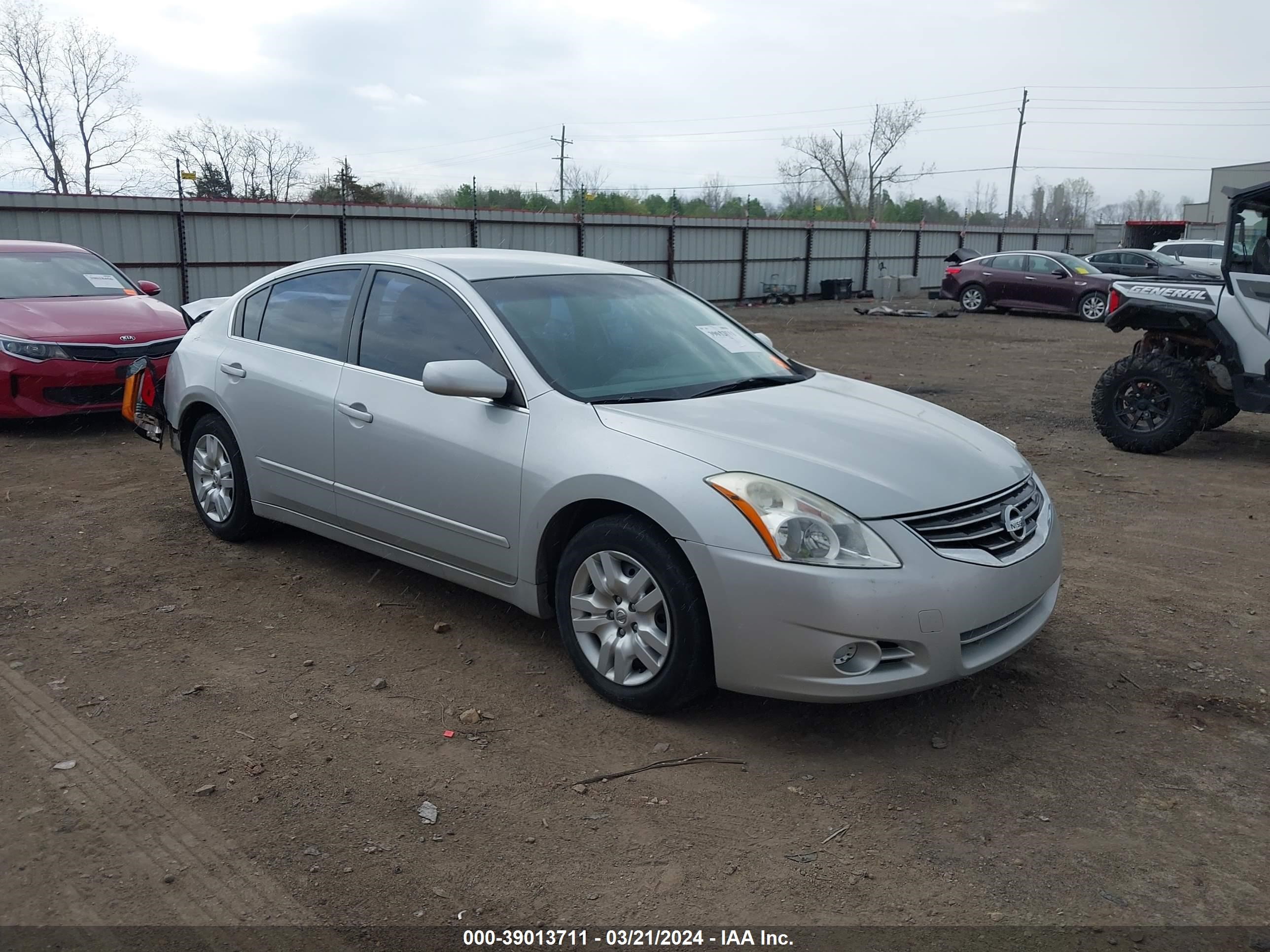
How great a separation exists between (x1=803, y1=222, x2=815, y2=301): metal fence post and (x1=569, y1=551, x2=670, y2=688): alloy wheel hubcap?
25.8 metres

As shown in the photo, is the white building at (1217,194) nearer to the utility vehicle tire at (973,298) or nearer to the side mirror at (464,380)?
the utility vehicle tire at (973,298)

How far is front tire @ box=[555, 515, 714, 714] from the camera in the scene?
345cm

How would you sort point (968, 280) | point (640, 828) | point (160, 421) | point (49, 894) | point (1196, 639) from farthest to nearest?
point (968, 280), point (160, 421), point (1196, 639), point (640, 828), point (49, 894)

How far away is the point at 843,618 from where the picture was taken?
324 centimetres

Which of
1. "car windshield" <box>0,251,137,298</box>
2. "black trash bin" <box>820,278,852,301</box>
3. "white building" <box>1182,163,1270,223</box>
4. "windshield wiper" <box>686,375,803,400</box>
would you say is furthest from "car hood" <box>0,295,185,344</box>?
"white building" <box>1182,163,1270,223</box>

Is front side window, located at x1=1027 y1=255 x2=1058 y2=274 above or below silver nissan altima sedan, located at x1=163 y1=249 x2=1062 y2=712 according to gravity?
above

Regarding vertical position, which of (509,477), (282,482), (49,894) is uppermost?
(509,477)

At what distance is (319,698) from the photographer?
3889mm

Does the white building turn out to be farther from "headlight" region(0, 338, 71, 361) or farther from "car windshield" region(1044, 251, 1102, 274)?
"headlight" region(0, 338, 71, 361)

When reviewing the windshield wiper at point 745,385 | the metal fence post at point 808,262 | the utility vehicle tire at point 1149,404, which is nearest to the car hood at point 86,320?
the windshield wiper at point 745,385

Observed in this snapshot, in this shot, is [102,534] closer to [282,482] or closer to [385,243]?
[282,482]

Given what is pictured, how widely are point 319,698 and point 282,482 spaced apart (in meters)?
1.50

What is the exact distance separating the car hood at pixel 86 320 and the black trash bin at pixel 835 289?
2182 cm

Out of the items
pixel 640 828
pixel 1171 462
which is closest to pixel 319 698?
pixel 640 828
